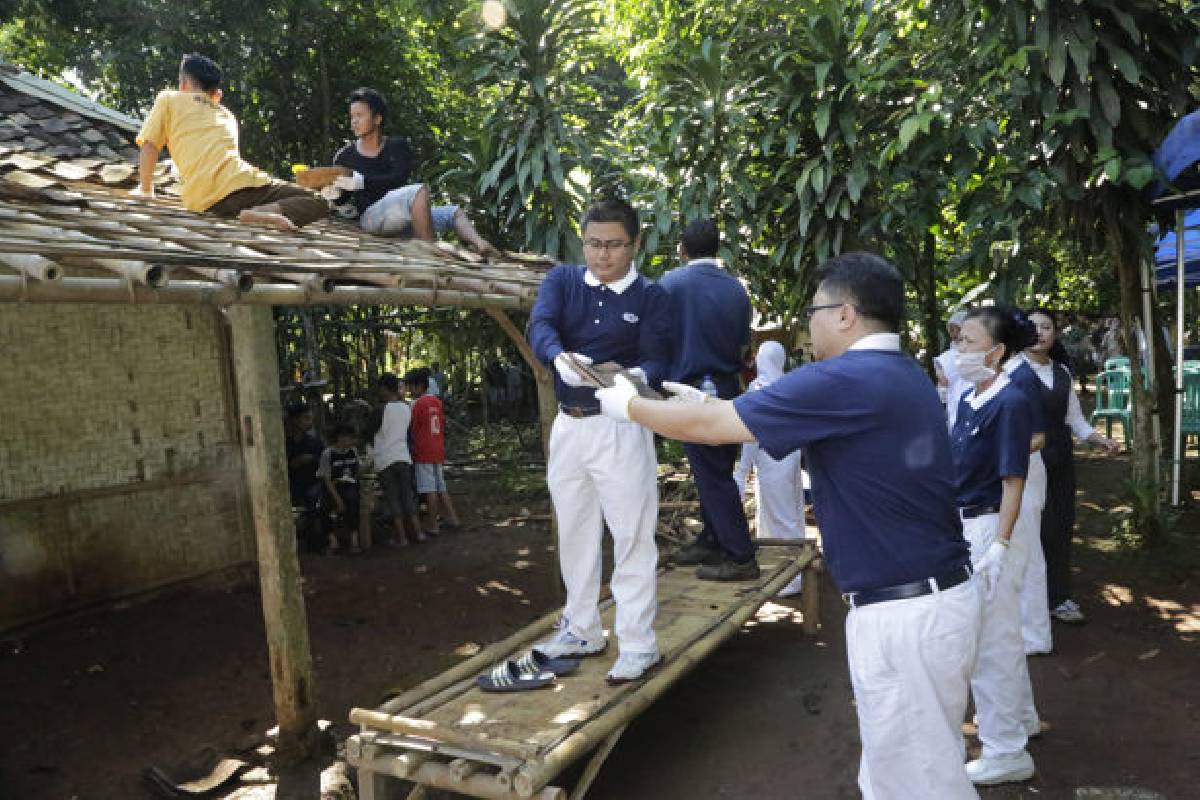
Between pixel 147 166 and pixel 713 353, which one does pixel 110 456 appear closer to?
pixel 147 166

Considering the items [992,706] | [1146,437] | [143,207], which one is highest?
[143,207]

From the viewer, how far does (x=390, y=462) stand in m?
8.13

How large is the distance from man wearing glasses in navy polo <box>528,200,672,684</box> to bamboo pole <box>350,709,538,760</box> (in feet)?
2.11

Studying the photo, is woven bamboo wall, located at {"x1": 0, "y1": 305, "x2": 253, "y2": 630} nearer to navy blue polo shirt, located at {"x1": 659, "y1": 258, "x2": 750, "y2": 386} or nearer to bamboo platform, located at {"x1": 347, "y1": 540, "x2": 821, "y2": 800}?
bamboo platform, located at {"x1": 347, "y1": 540, "x2": 821, "y2": 800}

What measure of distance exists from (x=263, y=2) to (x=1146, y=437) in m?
9.68

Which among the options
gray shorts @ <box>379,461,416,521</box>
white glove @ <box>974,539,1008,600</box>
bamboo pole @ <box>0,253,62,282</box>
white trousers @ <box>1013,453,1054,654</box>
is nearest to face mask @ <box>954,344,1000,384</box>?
white trousers @ <box>1013,453,1054,654</box>

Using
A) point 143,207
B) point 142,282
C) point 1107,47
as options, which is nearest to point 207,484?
point 143,207

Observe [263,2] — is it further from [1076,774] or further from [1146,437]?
[1076,774]

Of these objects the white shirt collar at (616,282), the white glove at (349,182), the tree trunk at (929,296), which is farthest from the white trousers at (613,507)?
the tree trunk at (929,296)

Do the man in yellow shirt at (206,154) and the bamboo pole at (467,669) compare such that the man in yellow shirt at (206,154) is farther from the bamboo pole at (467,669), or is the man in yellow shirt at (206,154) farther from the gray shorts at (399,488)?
the gray shorts at (399,488)

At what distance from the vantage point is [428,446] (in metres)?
8.50

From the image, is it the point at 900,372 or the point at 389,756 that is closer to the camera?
the point at 900,372

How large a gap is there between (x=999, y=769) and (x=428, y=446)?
20.0ft

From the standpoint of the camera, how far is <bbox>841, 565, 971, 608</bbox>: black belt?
2.28 metres
